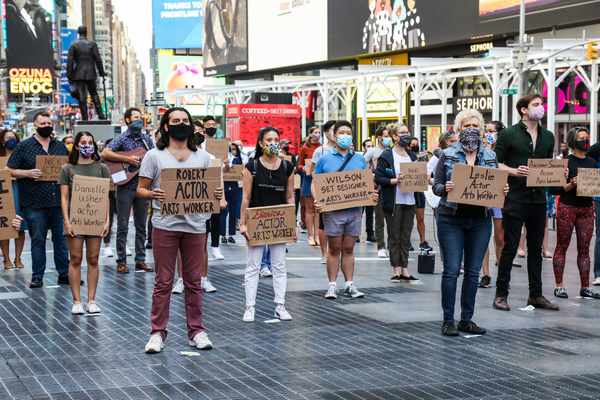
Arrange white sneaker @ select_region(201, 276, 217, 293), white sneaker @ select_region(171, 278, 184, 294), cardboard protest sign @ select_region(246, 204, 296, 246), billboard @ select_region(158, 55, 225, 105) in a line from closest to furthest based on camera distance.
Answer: cardboard protest sign @ select_region(246, 204, 296, 246)
white sneaker @ select_region(171, 278, 184, 294)
white sneaker @ select_region(201, 276, 217, 293)
billboard @ select_region(158, 55, 225, 105)

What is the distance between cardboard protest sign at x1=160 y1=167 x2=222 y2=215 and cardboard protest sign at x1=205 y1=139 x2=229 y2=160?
589 centimetres

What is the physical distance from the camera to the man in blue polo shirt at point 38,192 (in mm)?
10133

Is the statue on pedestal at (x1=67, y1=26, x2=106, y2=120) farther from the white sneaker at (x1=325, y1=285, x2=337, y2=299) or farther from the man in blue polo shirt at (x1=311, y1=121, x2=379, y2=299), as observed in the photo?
the white sneaker at (x1=325, y1=285, x2=337, y2=299)

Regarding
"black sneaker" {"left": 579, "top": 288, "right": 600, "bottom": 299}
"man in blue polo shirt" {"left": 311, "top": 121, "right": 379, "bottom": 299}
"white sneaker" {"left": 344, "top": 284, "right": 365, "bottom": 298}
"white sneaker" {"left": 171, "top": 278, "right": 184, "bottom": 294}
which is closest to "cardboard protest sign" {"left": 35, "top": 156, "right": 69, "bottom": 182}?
"white sneaker" {"left": 171, "top": 278, "right": 184, "bottom": 294}

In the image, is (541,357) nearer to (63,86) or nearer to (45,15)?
(45,15)

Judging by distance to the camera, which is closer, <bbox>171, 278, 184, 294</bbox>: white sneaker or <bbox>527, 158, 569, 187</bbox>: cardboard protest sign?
<bbox>527, 158, 569, 187</bbox>: cardboard protest sign

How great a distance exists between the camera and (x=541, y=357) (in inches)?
268

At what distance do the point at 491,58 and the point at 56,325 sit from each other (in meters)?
23.3

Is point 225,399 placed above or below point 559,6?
below

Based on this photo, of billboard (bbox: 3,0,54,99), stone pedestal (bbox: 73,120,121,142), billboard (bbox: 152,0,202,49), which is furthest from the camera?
billboard (bbox: 152,0,202,49)

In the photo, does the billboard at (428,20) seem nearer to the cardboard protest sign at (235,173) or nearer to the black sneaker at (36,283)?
the cardboard protest sign at (235,173)

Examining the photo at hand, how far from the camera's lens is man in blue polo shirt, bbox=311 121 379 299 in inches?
Result: 367

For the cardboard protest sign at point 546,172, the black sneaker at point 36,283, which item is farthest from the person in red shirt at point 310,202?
the cardboard protest sign at point 546,172

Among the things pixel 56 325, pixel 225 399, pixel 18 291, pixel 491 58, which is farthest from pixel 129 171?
pixel 491 58
